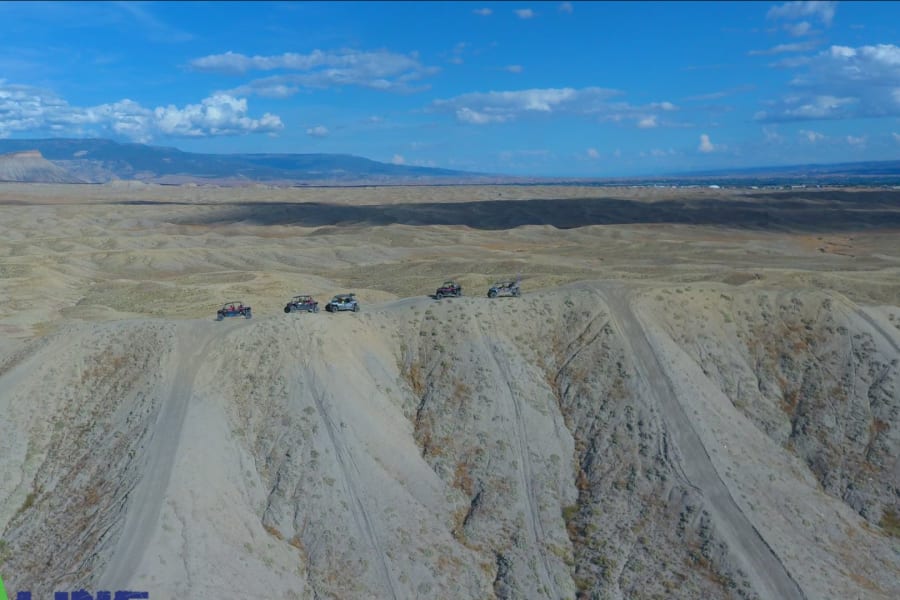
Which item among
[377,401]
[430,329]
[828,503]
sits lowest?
[828,503]

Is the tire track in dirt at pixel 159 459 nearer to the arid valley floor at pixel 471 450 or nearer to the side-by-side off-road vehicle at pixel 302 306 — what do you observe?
the arid valley floor at pixel 471 450

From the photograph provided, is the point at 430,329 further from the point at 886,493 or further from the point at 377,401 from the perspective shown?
the point at 886,493

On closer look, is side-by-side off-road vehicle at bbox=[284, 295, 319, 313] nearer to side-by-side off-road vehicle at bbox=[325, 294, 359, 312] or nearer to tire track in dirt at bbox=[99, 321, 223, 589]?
side-by-side off-road vehicle at bbox=[325, 294, 359, 312]

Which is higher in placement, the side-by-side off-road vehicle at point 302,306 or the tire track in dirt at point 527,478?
the side-by-side off-road vehicle at point 302,306

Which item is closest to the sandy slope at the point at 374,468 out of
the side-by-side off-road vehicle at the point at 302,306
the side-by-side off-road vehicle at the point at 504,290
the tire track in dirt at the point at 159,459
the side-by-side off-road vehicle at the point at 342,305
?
A: the tire track in dirt at the point at 159,459

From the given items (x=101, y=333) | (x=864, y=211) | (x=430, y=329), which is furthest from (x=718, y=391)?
(x=864, y=211)

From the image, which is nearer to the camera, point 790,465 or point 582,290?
point 790,465

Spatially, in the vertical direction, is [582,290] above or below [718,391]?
above
